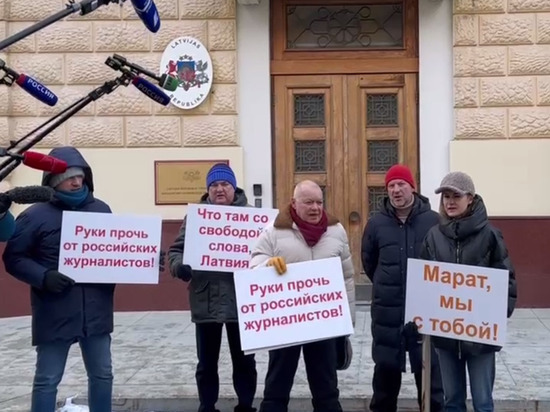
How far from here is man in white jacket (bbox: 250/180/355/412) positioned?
16.2 feet

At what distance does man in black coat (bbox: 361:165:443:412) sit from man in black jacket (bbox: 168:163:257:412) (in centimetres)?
Answer: 96

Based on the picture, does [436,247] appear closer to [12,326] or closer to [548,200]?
[548,200]

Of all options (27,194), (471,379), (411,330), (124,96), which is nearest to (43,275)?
(27,194)

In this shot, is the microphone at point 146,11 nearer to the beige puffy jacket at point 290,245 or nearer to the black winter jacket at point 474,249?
the beige puffy jacket at point 290,245

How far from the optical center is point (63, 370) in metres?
5.05

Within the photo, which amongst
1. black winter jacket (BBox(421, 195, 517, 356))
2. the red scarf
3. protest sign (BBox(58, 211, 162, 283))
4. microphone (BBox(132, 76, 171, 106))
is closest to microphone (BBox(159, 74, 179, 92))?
microphone (BBox(132, 76, 171, 106))

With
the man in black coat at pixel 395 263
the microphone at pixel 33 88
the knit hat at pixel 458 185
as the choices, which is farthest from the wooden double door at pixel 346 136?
the microphone at pixel 33 88

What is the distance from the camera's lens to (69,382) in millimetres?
6867

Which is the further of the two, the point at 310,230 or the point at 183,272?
the point at 183,272

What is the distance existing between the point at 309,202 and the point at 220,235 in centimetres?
98

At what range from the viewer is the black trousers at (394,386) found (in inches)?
214

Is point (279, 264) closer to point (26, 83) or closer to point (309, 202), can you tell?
point (309, 202)

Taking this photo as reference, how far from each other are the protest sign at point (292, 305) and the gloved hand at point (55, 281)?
1008 millimetres

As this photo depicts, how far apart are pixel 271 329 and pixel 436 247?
106cm
